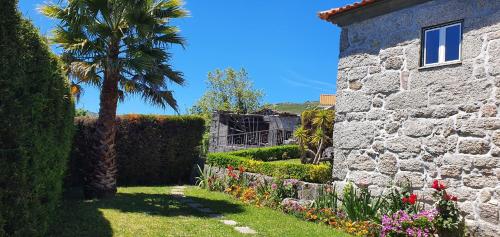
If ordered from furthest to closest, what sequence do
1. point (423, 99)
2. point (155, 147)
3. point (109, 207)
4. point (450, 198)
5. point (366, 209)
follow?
point (155, 147)
point (109, 207)
point (366, 209)
point (423, 99)
point (450, 198)

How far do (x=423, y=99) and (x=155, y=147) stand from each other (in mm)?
11339

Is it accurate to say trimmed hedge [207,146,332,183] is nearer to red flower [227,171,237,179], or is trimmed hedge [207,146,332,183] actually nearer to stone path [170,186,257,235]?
red flower [227,171,237,179]

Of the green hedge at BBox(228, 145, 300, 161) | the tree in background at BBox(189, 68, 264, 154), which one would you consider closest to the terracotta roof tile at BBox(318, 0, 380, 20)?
the green hedge at BBox(228, 145, 300, 161)

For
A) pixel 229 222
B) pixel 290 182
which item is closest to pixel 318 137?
pixel 290 182

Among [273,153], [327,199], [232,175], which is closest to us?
[327,199]

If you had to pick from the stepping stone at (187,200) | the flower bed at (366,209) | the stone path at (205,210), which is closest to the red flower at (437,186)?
the flower bed at (366,209)

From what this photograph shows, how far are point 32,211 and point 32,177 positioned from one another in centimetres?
47

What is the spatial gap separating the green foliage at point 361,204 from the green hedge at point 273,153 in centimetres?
975

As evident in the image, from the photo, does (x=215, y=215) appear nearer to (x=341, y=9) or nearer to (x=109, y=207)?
(x=109, y=207)

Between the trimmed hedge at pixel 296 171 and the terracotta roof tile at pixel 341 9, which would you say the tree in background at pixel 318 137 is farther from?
the terracotta roof tile at pixel 341 9

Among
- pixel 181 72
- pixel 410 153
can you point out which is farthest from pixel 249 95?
pixel 410 153

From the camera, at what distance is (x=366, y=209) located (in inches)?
327

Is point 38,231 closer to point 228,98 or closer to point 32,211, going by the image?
point 32,211

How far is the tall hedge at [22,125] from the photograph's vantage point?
15.1 feet
